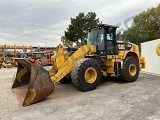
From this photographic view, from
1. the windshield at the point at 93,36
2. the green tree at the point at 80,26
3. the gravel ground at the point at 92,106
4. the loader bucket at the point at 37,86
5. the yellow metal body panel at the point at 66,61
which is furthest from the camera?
the green tree at the point at 80,26

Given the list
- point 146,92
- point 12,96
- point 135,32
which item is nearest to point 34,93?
point 12,96

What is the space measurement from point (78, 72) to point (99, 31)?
2464 millimetres

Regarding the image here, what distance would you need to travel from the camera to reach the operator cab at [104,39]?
8656 mm

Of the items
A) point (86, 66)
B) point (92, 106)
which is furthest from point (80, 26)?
point (92, 106)

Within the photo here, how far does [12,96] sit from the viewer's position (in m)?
7.08

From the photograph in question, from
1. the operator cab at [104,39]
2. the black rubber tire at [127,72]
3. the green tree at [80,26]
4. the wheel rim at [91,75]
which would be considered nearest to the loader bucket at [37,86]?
the wheel rim at [91,75]

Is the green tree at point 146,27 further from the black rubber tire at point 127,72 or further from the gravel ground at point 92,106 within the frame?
the gravel ground at point 92,106

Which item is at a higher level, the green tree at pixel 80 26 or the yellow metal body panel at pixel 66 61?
the green tree at pixel 80 26

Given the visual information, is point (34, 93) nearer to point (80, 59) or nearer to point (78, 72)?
point (78, 72)

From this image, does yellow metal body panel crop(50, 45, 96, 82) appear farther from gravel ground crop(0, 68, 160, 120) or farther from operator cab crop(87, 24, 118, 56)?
gravel ground crop(0, 68, 160, 120)

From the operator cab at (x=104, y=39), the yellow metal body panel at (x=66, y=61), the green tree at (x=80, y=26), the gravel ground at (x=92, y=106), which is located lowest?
the gravel ground at (x=92, y=106)

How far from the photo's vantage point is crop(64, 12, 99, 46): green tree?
34500 mm

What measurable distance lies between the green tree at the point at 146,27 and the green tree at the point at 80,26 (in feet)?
22.9

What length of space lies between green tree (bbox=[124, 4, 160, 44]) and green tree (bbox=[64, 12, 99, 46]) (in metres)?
6.97
